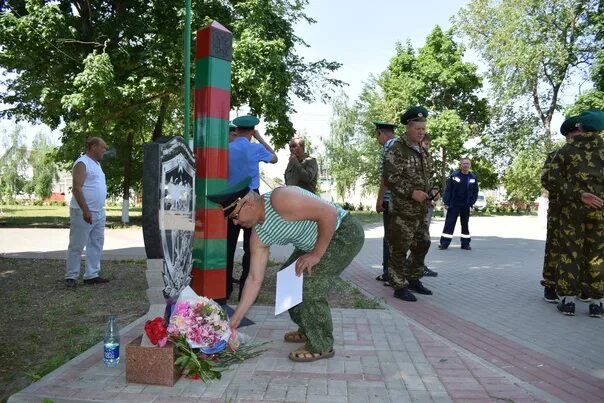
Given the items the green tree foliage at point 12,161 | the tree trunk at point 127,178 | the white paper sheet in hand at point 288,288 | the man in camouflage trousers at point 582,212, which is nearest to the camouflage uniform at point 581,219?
the man in camouflage trousers at point 582,212

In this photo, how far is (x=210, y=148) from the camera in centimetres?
411

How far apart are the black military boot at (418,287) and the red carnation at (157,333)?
150 inches

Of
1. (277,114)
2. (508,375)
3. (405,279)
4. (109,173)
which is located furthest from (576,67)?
(508,375)

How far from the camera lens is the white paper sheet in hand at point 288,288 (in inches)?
133

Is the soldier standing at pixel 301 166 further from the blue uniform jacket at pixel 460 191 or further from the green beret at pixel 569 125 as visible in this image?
the blue uniform jacket at pixel 460 191

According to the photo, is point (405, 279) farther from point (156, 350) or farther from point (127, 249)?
point (127, 249)

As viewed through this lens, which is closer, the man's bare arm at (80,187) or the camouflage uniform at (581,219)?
the camouflage uniform at (581,219)

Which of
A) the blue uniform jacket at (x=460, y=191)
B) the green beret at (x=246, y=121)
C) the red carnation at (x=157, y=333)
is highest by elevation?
the green beret at (x=246, y=121)

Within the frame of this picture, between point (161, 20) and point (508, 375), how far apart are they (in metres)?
16.2

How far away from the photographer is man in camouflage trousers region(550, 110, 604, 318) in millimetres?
5012

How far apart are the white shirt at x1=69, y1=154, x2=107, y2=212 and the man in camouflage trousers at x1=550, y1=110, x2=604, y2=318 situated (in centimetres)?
555

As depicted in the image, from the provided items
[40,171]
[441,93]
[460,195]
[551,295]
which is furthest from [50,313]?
[40,171]

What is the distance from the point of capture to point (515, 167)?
31.4 m

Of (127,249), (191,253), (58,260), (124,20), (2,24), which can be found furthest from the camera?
(124,20)
